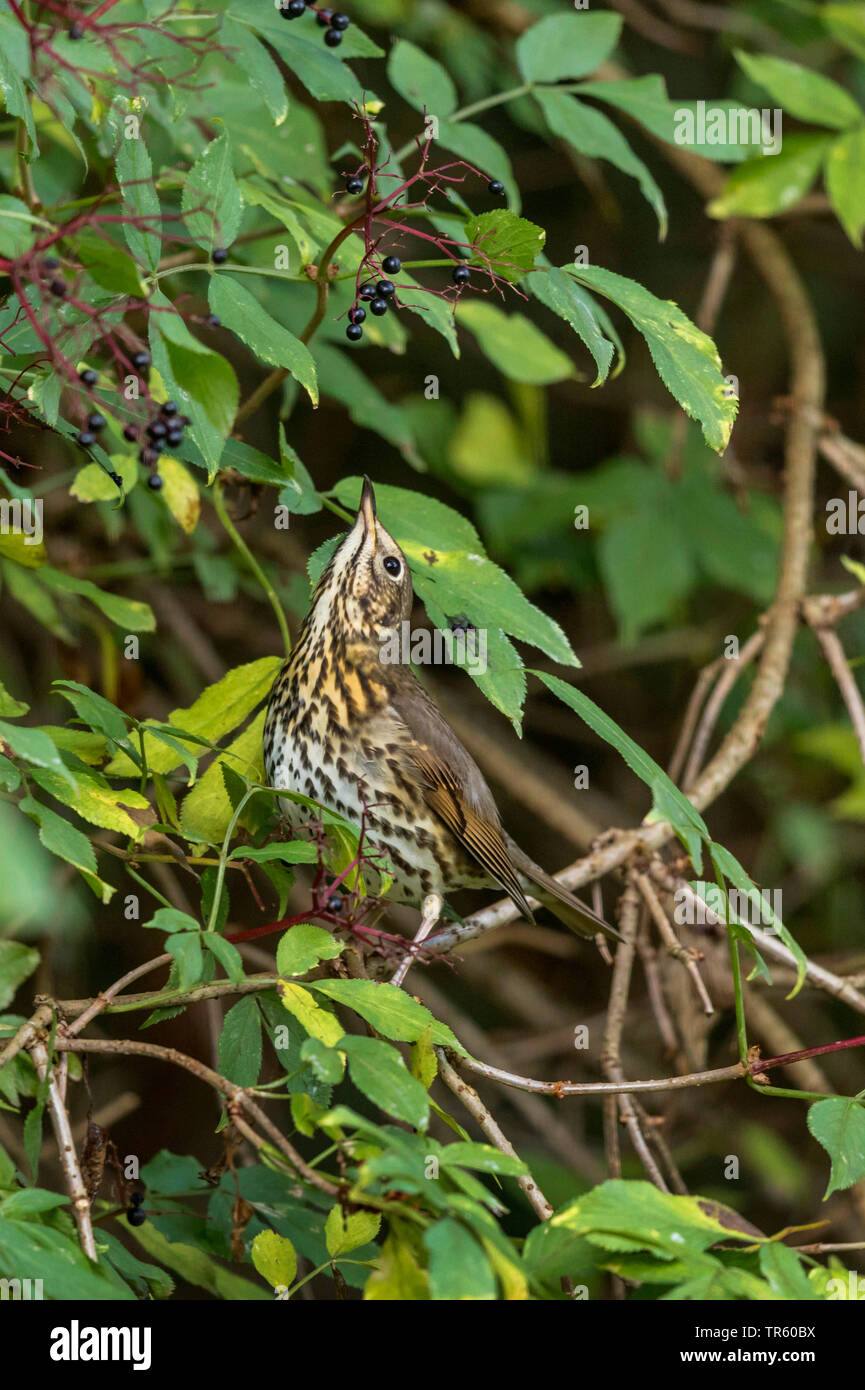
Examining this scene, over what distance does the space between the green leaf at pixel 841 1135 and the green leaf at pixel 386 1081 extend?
529mm

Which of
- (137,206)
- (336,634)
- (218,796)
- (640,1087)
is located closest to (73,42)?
(137,206)

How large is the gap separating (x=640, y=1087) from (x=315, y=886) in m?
0.55

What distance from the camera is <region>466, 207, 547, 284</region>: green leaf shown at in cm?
192

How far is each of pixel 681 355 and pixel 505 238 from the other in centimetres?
33

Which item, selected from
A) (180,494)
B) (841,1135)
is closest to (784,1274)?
(841,1135)

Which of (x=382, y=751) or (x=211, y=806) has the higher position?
(x=382, y=751)

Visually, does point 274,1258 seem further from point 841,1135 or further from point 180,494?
point 180,494

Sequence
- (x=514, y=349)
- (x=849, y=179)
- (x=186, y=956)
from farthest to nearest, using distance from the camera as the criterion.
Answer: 1. (x=514, y=349)
2. (x=849, y=179)
3. (x=186, y=956)

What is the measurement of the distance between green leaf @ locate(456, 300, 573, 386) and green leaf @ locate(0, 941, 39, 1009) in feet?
6.46

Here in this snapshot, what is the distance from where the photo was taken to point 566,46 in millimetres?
2996

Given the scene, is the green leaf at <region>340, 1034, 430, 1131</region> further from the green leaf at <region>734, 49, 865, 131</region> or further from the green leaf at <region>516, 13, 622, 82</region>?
the green leaf at <region>734, 49, 865, 131</region>

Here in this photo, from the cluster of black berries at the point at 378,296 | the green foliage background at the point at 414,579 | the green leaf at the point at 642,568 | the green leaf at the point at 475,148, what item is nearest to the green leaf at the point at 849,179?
the green foliage background at the point at 414,579

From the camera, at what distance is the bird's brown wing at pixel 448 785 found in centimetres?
300
